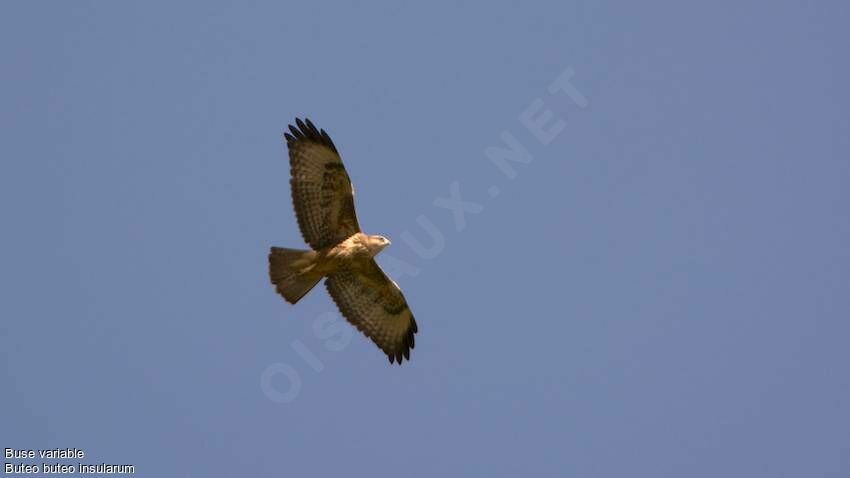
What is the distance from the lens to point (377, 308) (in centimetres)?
1337

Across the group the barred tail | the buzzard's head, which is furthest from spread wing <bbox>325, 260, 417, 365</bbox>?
the barred tail

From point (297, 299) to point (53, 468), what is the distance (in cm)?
326

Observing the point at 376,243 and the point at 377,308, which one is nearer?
the point at 376,243

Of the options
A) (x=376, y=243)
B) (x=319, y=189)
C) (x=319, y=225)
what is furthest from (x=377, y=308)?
(x=319, y=189)

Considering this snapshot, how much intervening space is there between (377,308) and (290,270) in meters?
1.50

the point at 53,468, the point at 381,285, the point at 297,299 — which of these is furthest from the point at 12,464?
the point at 381,285

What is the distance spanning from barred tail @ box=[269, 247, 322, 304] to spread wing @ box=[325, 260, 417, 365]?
685mm

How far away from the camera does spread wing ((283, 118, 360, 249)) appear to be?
12445 mm

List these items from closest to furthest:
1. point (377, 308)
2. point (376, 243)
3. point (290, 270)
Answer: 1. point (290, 270)
2. point (376, 243)
3. point (377, 308)

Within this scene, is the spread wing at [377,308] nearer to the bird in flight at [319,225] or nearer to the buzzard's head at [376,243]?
the bird in flight at [319,225]

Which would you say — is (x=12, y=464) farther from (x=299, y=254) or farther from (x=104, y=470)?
(x=299, y=254)

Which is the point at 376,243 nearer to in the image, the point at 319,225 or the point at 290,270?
the point at 319,225

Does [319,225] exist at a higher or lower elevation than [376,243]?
higher

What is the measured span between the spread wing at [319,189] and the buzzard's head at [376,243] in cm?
24
